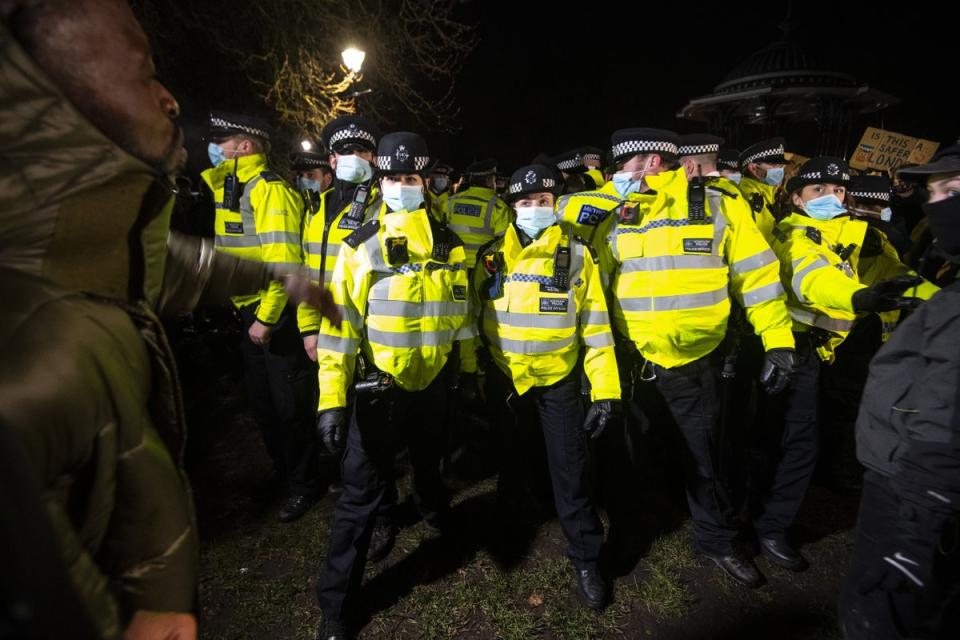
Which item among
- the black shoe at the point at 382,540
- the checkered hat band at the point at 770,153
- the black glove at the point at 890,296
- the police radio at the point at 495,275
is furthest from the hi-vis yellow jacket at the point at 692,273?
the checkered hat band at the point at 770,153

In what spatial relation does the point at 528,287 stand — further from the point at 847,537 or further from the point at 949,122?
the point at 949,122

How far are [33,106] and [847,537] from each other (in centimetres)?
475

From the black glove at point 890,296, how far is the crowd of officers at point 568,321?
1 centimetres

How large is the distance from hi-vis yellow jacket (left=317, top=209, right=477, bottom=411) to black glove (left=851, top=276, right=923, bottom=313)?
233 cm

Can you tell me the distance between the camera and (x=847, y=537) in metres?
3.52

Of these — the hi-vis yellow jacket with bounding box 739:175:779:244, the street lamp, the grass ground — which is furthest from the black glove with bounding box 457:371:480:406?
the street lamp

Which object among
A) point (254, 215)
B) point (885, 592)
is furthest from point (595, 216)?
point (254, 215)

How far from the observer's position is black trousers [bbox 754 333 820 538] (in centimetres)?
323

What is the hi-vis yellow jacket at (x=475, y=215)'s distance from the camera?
198 inches

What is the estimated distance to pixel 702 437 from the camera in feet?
10.1

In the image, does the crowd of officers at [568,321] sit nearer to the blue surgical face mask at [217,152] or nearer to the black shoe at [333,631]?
the black shoe at [333,631]

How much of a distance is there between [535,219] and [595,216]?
54 cm

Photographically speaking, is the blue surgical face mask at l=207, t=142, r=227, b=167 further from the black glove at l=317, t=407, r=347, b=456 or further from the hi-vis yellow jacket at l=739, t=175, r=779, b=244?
the hi-vis yellow jacket at l=739, t=175, r=779, b=244

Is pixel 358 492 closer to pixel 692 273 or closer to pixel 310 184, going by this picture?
pixel 692 273
